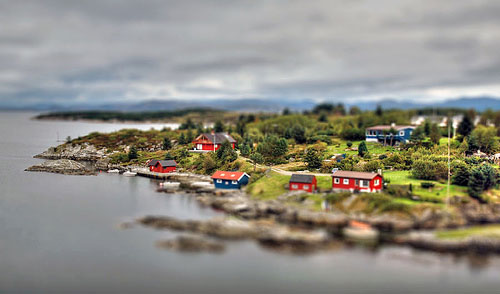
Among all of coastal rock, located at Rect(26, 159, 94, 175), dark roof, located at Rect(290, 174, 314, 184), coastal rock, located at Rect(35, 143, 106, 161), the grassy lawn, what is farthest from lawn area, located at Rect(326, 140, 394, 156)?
coastal rock, located at Rect(35, 143, 106, 161)

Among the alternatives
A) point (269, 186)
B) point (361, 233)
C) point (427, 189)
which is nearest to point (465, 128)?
point (427, 189)

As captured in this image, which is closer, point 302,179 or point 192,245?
point 192,245

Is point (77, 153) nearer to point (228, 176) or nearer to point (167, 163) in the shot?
point (167, 163)

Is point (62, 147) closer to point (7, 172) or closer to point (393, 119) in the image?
point (7, 172)

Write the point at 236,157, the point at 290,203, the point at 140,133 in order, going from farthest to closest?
1. the point at 140,133
2. the point at 236,157
3. the point at 290,203

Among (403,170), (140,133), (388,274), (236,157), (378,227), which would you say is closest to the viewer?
(388,274)

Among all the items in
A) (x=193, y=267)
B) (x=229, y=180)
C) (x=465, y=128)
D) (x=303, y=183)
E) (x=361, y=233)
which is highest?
(x=465, y=128)

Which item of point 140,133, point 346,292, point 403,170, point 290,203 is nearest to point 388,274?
point 346,292

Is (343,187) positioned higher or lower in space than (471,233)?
higher
